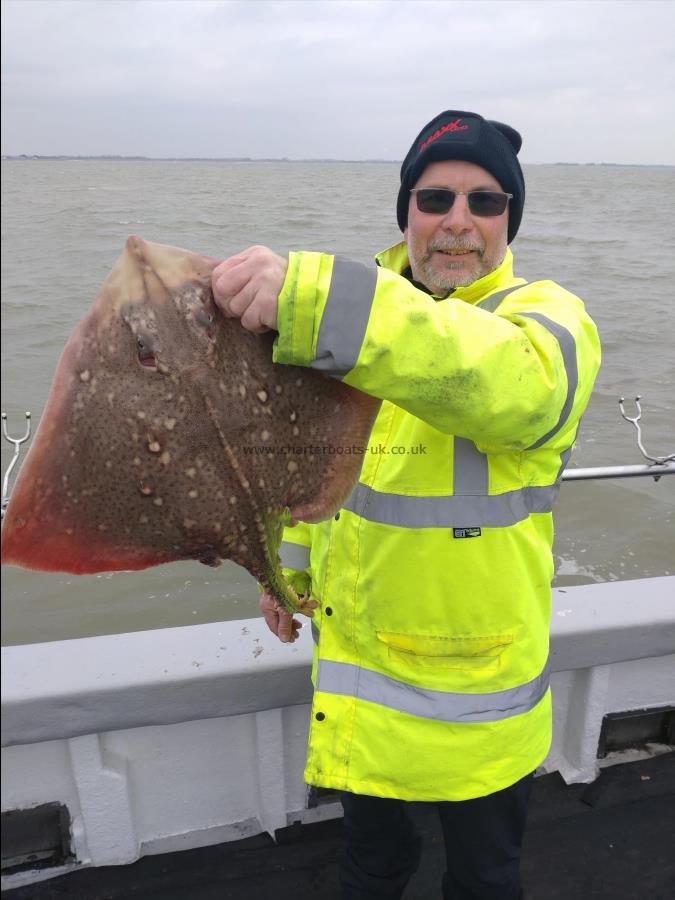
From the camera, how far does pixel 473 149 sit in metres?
2.42

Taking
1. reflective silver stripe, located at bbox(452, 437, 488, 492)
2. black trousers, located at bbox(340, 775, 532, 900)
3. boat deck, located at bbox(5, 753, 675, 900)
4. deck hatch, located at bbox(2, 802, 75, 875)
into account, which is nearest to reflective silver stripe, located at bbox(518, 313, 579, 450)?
reflective silver stripe, located at bbox(452, 437, 488, 492)

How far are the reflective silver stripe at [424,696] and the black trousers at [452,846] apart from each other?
33 cm

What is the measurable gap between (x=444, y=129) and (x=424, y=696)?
1956 mm

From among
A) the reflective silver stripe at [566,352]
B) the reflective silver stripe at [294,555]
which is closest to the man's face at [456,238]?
the reflective silver stripe at [566,352]

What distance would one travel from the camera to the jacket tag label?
2.09m

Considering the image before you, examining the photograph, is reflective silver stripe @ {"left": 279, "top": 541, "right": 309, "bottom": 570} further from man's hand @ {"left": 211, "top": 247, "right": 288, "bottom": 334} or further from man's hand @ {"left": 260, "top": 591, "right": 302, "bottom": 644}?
man's hand @ {"left": 211, "top": 247, "right": 288, "bottom": 334}

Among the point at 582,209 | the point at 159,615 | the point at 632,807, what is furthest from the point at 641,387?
the point at 582,209

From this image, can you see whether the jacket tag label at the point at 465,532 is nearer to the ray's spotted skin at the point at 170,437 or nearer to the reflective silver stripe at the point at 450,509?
the reflective silver stripe at the point at 450,509

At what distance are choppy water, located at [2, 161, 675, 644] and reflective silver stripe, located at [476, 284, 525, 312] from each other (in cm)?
111

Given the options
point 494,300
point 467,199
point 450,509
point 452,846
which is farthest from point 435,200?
point 452,846

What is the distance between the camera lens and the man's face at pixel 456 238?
2354 mm

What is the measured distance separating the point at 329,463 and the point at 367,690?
865 mm

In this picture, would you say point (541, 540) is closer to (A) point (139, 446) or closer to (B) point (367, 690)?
(B) point (367, 690)

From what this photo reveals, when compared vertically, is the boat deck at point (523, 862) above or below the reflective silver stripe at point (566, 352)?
below
